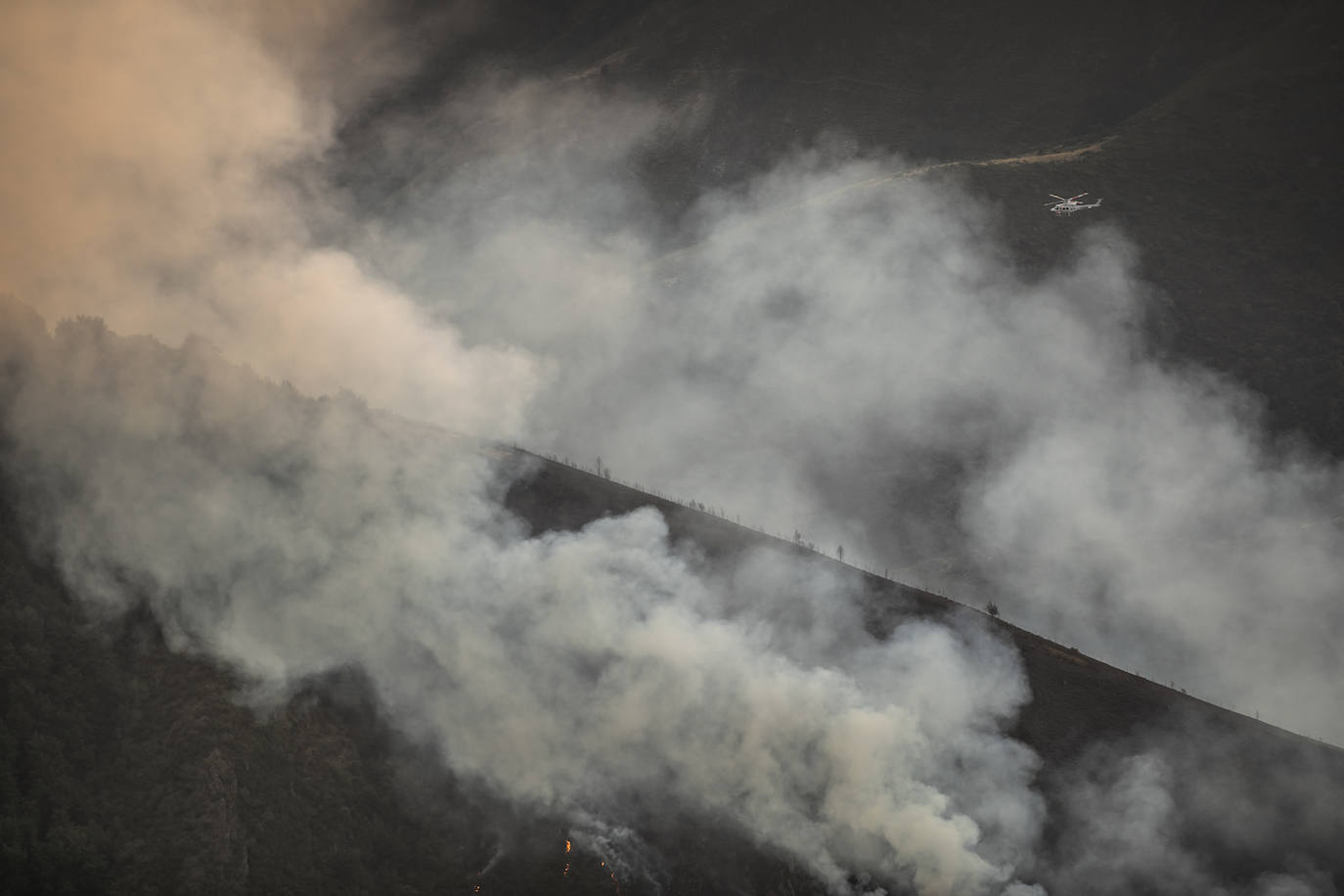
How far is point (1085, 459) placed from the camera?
105m

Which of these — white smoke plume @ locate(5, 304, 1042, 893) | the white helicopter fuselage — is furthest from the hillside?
white smoke plume @ locate(5, 304, 1042, 893)

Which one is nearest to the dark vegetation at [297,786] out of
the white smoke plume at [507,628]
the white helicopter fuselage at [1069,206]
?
the white smoke plume at [507,628]

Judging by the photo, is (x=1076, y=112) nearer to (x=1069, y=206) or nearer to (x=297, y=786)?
(x=1069, y=206)

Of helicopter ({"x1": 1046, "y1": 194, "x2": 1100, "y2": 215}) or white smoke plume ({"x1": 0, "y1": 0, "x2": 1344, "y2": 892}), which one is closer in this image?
white smoke plume ({"x1": 0, "y1": 0, "x2": 1344, "y2": 892})

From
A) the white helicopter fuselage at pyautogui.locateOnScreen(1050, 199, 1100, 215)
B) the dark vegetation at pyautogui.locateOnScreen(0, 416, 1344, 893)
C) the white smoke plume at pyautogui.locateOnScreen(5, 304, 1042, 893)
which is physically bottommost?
the dark vegetation at pyautogui.locateOnScreen(0, 416, 1344, 893)

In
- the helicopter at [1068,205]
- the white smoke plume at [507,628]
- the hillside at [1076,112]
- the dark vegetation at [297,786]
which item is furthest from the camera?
the helicopter at [1068,205]

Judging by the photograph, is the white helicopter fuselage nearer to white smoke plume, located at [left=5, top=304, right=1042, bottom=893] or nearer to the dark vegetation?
white smoke plume, located at [left=5, top=304, right=1042, bottom=893]

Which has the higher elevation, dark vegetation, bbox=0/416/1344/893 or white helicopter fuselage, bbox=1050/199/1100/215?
white helicopter fuselage, bbox=1050/199/1100/215

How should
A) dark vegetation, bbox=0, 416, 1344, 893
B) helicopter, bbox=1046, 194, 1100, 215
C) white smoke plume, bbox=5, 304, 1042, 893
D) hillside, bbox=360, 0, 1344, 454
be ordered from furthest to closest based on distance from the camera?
helicopter, bbox=1046, 194, 1100, 215, hillside, bbox=360, 0, 1344, 454, white smoke plume, bbox=5, 304, 1042, 893, dark vegetation, bbox=0, 416, 1344, 893

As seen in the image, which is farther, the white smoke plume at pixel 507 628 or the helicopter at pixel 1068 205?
the helicopter at pixel 1068 205

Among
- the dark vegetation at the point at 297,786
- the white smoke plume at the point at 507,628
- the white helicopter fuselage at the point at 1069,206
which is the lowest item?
the dark vegetation at the point at 297,786

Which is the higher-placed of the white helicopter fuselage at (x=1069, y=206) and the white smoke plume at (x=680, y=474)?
the white helicopter fuselage at (x=1069, y=206)

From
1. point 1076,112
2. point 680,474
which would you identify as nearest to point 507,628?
point 680,474

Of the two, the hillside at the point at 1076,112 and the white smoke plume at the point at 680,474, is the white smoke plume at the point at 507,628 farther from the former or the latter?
the hillside at the point at 1076,112
